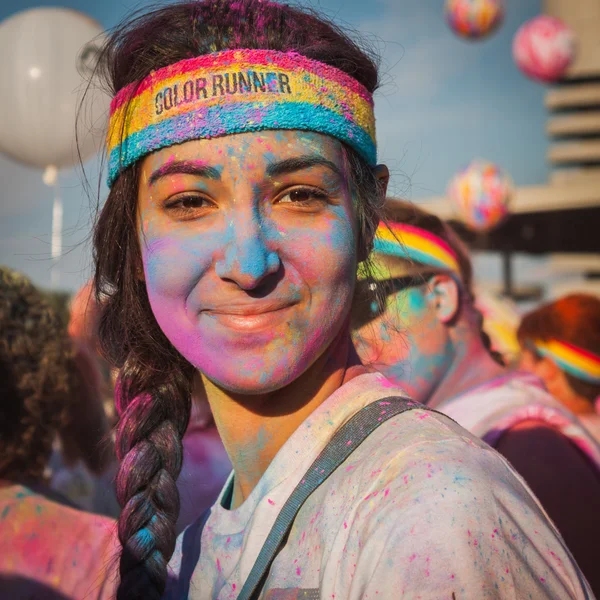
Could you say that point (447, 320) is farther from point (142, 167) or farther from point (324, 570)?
point (324, 570)

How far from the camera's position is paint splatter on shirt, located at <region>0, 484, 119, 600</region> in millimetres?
2109

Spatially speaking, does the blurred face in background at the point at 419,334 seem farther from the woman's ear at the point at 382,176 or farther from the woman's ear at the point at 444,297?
the woman's ear at the point at 382,176

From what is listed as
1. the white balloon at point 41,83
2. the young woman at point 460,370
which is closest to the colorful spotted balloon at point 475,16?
the white balloon at point 41,83

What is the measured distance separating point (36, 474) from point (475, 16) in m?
16.0

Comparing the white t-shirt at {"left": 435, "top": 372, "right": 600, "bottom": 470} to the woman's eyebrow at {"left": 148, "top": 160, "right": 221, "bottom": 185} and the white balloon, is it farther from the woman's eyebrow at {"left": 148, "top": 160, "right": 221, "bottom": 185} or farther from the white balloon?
the white balloon

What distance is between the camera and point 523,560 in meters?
1.15

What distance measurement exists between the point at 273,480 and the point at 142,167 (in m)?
0.75

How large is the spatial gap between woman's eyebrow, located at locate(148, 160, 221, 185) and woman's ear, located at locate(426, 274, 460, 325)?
76.8 inches

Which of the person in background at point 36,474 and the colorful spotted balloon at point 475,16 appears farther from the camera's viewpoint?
the colorful spotted balloon at point 475,16

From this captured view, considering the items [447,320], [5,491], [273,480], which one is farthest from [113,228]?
[447,320]

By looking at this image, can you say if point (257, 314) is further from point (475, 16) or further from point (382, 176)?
point (475, 16)

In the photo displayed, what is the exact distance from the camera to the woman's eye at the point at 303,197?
1.57 m

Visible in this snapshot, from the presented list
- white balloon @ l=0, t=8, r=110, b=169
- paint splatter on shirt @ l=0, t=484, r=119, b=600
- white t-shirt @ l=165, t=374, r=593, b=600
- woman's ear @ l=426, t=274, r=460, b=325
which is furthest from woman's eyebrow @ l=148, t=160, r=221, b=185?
white balloon @ l=0, t=8, r=110, b=169

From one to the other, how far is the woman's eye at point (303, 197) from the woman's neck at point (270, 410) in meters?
0.32
